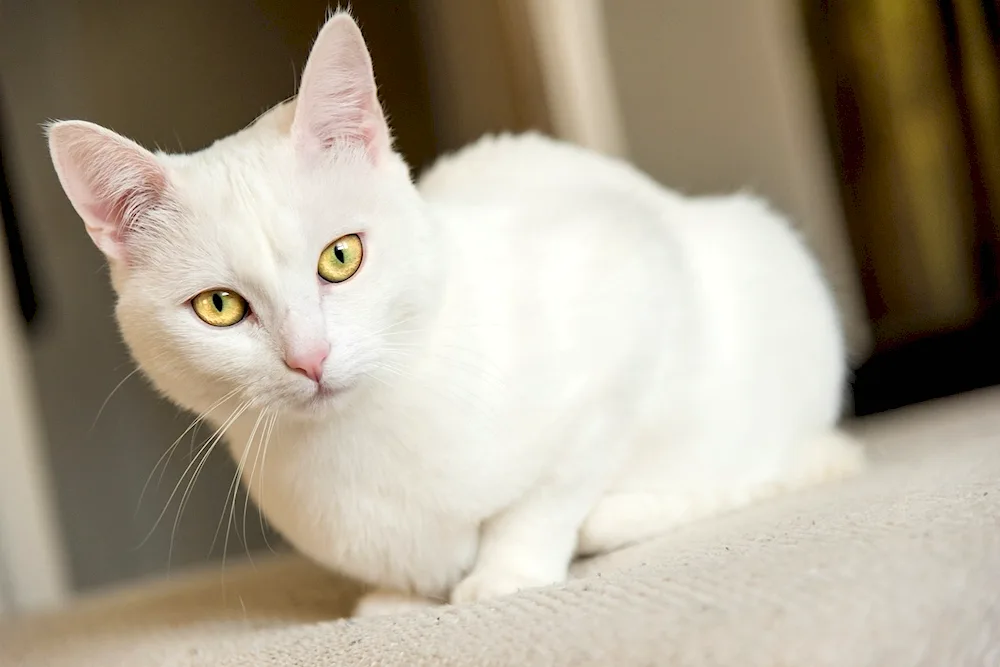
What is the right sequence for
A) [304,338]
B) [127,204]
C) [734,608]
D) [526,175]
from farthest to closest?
[526,175], [127,204], [304,338], [734,608]

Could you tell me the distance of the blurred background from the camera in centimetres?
184

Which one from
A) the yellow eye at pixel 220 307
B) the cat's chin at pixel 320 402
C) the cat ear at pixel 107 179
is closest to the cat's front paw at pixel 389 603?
the cat's chin at pixel 320 402

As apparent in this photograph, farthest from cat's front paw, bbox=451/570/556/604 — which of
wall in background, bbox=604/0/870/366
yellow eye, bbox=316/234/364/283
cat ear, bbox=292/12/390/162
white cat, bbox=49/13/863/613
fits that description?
wall in background, bbox=604/0/870/366

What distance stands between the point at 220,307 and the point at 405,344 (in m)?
0.20

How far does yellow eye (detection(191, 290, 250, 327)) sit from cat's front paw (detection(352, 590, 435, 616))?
390mm

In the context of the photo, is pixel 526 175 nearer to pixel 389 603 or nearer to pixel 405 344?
pixel 405 344

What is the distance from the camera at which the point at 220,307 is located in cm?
93

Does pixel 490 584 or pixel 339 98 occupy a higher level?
pixel 339 98

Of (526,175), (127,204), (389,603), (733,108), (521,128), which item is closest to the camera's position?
(127,204)

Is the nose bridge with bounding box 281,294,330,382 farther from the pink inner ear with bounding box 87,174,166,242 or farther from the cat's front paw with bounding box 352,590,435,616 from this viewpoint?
the cat's front paw with bounding box 352,590,435,616

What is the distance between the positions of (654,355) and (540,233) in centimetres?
22

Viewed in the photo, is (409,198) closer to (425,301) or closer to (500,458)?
(425,301)

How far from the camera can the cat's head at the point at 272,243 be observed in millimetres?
887

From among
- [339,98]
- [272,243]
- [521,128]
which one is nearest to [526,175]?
[339,98]
